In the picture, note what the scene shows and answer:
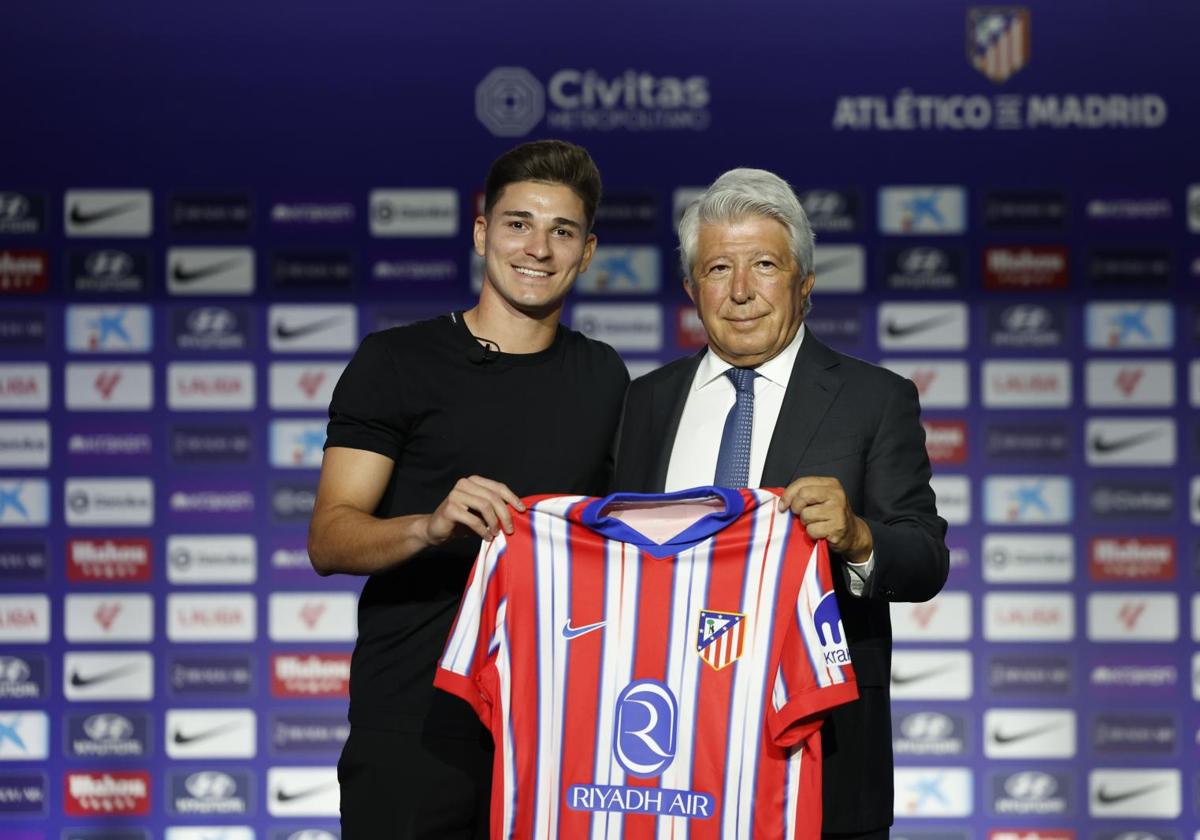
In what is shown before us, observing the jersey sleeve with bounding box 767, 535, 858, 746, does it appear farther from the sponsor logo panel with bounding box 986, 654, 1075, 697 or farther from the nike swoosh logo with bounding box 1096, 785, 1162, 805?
the nike swoosh logo with bounding box 1096, 785, 1162, 805

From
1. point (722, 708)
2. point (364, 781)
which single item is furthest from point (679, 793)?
point (364, 781)

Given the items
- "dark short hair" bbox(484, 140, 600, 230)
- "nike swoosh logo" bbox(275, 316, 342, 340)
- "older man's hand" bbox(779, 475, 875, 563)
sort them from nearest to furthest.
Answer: "older man's hand" bbox(779, 475, 875, 563)
"dark short hair" bbox(484, 140, 600, 230)
"nike swoosh logo" bbox(275, 316, 342, 340)

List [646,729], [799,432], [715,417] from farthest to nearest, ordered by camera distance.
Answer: [715,417] → [799,432] → [646,729]

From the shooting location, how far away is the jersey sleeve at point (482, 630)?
1913mm

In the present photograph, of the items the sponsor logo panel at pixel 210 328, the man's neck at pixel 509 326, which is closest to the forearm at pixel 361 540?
the man's neck at pixel 509 326

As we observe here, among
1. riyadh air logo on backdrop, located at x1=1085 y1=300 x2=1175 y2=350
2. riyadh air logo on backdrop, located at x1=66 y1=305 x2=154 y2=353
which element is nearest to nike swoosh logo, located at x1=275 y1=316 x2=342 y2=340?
riyadh air logo on backdrop, located at x1=66 y1=305 x2=154 y2=353

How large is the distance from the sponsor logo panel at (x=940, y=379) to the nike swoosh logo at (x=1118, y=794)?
1298mm

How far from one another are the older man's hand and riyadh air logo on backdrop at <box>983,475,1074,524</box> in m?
2.37

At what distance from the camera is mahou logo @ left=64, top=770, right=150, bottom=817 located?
161 inches

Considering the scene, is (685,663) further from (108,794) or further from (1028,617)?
(108,794)

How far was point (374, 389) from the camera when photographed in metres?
2.10

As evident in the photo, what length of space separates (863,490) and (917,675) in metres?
2.24

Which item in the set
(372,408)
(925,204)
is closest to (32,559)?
(372,408)

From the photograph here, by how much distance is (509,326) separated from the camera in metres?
2.17
